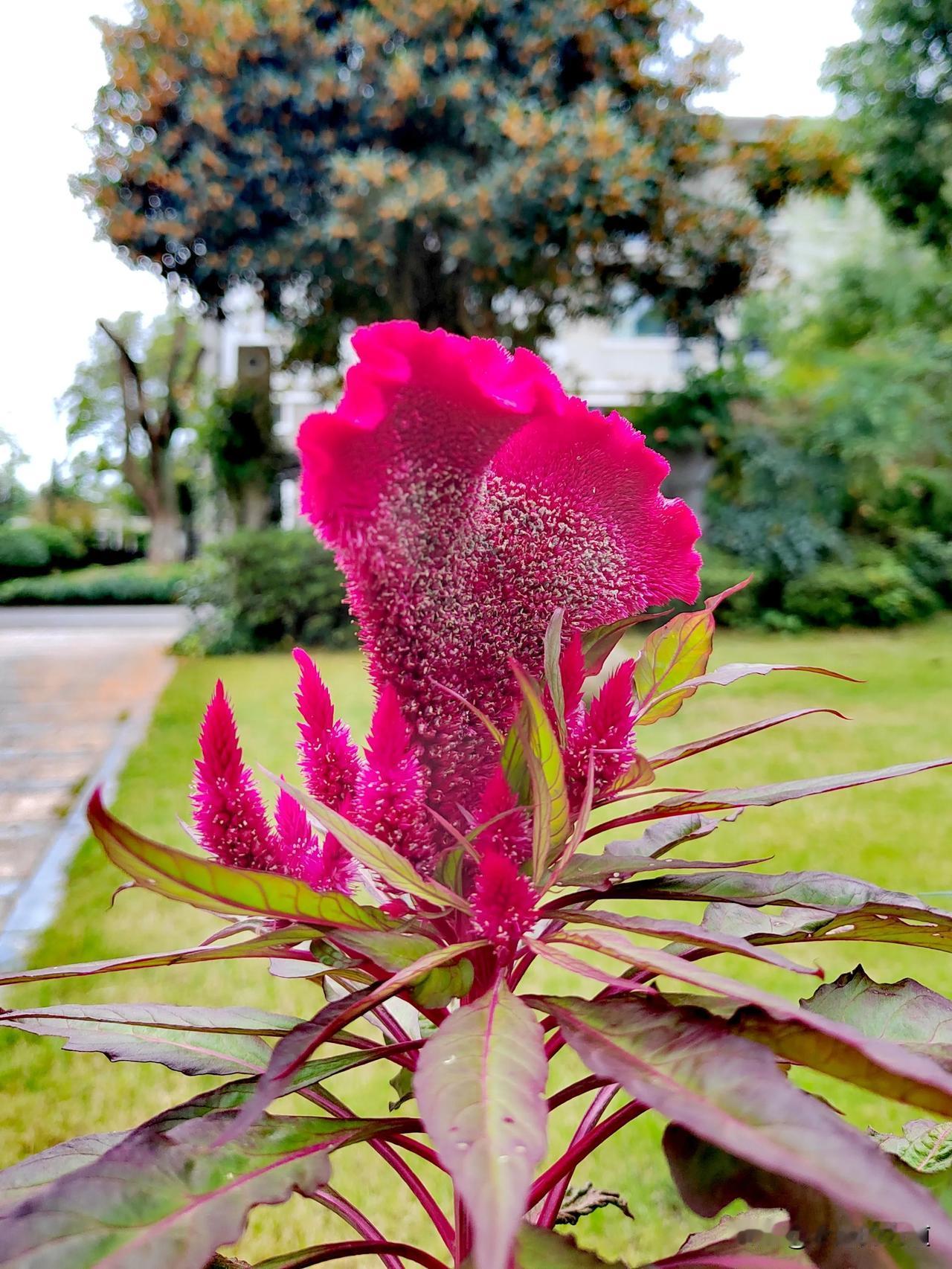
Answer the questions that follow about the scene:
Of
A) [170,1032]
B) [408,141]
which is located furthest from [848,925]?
[408,141]

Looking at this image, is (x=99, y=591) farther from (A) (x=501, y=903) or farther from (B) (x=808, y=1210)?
(B) (x=808, y=1210)

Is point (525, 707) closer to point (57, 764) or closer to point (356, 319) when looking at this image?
point (57, 764)

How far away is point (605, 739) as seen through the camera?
1.77 feet

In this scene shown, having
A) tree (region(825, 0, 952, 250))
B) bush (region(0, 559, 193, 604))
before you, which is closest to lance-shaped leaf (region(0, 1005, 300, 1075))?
Result: tree (region(825, 0, 952, 250))

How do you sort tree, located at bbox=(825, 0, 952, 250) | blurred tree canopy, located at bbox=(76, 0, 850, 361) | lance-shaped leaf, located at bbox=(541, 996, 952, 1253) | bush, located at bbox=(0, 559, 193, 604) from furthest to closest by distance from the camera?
bush, located at bbox=(0, 559, 193, 604) → tree, located at bbox=(825, 0, 952, 250) → blurred tree canopy, located at bbox=(76, 0, 850, 361) → lance-shaped leaf, located at bbox=(541, 996, 952, 1253)

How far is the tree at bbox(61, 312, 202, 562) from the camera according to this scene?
2083cm

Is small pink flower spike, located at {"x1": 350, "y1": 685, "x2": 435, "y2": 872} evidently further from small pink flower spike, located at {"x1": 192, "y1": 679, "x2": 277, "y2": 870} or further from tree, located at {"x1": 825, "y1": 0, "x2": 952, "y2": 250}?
tree, located at {"x1": 825, "y1": 0, "x2": 952, "y2": 250}

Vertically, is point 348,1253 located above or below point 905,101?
below

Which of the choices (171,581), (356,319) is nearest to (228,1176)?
(356,319)

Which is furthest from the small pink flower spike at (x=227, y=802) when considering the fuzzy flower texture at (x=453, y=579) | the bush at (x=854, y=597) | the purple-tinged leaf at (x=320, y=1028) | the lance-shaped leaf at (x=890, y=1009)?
the bush at (x=854, y=597)

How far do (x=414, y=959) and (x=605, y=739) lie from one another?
0.15m

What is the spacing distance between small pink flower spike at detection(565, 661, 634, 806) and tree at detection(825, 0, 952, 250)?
31.4 ft

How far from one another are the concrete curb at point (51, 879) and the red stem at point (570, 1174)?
4.32 ft

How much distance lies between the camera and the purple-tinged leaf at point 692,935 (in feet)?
1.29
